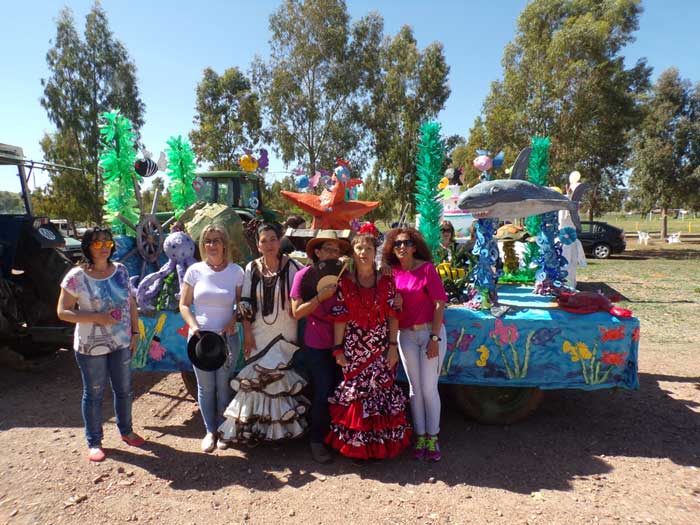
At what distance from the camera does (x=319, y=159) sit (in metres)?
17.0

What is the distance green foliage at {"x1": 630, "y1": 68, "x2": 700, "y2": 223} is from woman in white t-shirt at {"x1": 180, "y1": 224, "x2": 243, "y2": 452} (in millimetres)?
22075

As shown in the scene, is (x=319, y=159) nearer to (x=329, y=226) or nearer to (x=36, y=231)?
(x=36, y=231)

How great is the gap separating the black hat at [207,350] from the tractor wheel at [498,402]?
1893mm

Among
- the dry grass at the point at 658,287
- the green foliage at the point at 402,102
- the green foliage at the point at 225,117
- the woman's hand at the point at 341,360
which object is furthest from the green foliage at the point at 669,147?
the woman's hand at the point at 341,360

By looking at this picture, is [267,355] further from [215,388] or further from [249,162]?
[249,162]

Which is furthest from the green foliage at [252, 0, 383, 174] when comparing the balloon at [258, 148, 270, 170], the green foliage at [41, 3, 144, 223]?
the balloon at [258, 148, 270, 170]

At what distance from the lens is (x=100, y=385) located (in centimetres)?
296

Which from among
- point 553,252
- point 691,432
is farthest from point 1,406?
point 691,432

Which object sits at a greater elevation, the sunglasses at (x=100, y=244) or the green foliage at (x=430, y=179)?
the green foliage at (x=430, y=179)

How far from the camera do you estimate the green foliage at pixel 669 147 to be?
63.8 ft

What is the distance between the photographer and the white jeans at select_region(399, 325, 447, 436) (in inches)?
115

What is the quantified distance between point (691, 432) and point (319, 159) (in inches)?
597

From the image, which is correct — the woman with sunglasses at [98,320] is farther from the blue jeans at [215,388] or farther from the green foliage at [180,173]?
the green foliage at [180,173]

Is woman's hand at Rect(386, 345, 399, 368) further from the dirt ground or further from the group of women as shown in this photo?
the dirt ground
